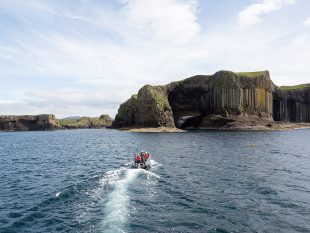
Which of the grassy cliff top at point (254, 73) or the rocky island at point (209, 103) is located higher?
the grassy cliff top at point (254, 73)

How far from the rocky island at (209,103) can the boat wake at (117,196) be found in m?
119

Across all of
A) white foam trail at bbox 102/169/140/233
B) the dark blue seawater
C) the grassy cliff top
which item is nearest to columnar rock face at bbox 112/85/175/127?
the grassy cliff top

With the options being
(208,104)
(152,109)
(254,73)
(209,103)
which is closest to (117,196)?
(152,109)

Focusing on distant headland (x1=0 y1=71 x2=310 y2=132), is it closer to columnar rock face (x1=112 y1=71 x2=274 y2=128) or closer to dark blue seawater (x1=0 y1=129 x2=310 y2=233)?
columnar rock face (x1=112 y1=71 x2=274 y2=128)

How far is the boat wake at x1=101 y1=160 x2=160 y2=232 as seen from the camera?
24.7m

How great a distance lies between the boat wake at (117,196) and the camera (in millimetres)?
24719

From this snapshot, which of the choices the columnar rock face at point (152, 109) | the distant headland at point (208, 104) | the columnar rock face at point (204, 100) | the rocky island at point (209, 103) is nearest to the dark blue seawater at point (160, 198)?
the columnar rock face at point (152, 109)

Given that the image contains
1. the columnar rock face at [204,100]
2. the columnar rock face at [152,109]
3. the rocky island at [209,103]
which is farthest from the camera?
the columnar rock face at [204,100]

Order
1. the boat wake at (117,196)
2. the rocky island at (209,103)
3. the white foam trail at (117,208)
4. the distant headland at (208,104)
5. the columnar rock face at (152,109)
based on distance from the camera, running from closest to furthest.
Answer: the white foam trail at (117,208) < the boat wake at (117,196) < the columnar rock face at (152,109) < the distant headland at (208,104) < the rocky island at (209,103)

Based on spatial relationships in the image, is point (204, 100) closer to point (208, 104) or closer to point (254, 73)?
point (208, 104)

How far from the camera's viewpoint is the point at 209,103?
181 meters

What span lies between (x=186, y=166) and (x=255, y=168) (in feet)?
34.7

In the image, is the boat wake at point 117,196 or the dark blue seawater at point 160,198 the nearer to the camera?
the boat wake at point 117,196

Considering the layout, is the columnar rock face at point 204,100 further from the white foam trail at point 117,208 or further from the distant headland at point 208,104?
the white foam trail at point 117,208
